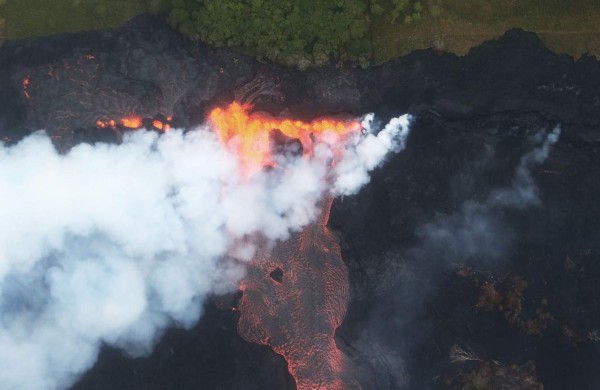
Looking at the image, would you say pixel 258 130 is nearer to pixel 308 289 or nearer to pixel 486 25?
pixel 308 289

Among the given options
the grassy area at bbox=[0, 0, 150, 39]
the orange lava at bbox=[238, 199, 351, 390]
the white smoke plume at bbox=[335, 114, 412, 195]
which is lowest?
the orange lava at bbox=[238, 199, 351, 390]

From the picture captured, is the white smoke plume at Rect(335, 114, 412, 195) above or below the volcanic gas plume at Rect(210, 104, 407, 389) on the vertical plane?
above

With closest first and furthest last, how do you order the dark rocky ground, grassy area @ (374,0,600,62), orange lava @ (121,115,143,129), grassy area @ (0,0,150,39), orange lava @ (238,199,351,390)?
the dark rocky ground
orange lava @ (238,199,351,390)
orange lava @ (121,115,143,129)
grassy area @ (374,0,600,62)
grassy area @ (0,0,150,39)

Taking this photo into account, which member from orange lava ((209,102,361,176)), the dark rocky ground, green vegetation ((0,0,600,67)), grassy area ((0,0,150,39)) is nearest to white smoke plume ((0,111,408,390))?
orange lava ((209,102,361,176))

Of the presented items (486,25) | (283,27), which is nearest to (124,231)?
(283,27)

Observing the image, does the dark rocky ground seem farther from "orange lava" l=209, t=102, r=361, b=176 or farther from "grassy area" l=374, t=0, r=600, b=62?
"grassy area" l=374, t=0, r=600, b=62
